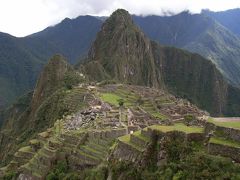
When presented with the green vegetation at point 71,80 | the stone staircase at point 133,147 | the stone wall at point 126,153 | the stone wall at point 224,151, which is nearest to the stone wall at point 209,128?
the stone wall at point 224,151

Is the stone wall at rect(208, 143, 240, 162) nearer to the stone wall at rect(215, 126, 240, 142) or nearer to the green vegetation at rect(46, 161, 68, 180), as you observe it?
the stone wall at rect(215, 126, 240, 142)

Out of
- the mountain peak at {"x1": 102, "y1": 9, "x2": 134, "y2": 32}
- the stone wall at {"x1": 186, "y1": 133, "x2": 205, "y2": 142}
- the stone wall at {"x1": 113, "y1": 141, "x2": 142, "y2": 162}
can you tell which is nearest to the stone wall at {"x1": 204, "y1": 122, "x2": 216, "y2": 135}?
the stone wall at {"x1": 186, "y1": 133, "x2": 205, "y2": 142}

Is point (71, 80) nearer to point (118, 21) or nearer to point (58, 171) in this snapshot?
point (58, 171)

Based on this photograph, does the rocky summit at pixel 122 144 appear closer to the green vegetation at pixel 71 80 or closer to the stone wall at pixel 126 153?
the stone wall at pixel 126 153

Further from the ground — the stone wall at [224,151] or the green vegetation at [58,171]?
the stone wall at [224,151]

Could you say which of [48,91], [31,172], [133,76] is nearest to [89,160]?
[31,172]
